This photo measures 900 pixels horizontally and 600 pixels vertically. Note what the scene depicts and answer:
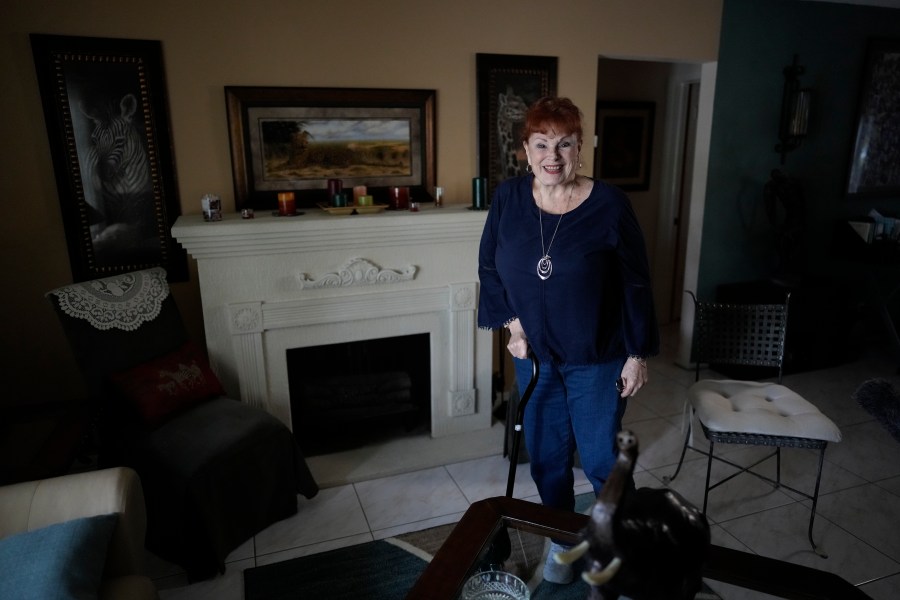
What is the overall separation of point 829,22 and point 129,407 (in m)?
4.29

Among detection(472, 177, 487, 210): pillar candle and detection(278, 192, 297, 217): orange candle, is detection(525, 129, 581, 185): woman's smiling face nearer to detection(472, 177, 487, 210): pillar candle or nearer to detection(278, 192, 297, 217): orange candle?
detection(472, 177, 487, 210): pillar candle

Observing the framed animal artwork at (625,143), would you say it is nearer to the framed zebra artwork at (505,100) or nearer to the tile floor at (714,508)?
the framed zebra artwork at (505,100)

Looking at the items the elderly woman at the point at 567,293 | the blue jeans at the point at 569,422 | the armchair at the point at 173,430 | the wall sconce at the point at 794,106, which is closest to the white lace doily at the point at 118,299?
the armchair at the point at 173,430

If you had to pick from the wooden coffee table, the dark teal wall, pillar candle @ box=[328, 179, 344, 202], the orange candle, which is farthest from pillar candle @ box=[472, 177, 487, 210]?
the dark teal wall

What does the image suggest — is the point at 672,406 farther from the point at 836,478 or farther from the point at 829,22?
the point at 829,22

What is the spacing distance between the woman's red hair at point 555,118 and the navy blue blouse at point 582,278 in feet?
0.61

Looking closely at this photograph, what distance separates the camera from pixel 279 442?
2287 mm

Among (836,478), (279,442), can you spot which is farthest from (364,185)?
(836,478)

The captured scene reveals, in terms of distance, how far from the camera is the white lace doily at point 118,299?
2.12m

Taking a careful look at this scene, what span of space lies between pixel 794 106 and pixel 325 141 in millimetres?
2790

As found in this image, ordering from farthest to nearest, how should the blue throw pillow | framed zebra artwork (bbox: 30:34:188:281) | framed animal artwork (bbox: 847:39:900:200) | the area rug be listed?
framed animal artwork (bbox: 847:39:900:200) → framed zebra artwork (bbox: 30:34:188:281) → the area rug → the blue throw pillow

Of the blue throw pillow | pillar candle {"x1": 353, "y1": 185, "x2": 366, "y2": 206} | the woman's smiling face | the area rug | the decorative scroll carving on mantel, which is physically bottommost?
the area rug

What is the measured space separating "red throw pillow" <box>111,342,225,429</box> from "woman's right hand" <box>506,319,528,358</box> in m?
1.23

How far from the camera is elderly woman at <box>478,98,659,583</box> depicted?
5.53ft
